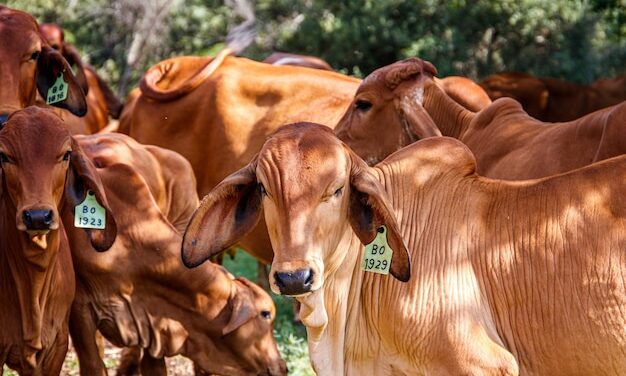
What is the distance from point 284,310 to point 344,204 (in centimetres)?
513

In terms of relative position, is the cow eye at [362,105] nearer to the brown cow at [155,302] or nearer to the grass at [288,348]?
the brown cow at [155,302]

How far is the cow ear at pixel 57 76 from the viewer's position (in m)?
7.49

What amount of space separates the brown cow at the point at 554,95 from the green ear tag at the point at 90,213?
5811 mm

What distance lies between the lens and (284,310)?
1023 centimetres

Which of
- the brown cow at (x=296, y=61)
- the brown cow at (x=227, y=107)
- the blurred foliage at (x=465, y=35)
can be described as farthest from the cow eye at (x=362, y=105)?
the blurred foliage at (x=465, y=35)

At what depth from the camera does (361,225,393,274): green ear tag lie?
203 inches

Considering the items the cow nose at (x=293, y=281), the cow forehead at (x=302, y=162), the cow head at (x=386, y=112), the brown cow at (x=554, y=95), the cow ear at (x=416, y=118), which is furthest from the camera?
the brown cow at (x=554, y=95)

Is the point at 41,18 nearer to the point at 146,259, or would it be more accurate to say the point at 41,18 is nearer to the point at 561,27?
the point at 561,27

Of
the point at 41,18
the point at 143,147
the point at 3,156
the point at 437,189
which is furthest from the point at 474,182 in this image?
the point at 41,18

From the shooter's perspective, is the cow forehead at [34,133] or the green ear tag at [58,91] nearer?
A: the cow forehead at [34,133]

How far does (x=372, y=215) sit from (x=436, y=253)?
0.42 meters

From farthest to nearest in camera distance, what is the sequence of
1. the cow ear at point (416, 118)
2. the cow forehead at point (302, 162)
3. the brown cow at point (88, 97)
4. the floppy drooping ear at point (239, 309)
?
the brown cow at point (88, 97) < the cow ear at point (416, 118) < the floppy drooping ear at point (239, 309) < the cow forehead at point (302, 162)

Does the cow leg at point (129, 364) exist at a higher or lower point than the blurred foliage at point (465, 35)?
higher

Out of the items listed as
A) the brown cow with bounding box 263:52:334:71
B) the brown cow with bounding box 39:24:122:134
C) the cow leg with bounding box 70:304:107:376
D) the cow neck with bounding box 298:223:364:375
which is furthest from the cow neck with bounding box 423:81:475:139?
the brown cow with bounding box 263:52:334:71
